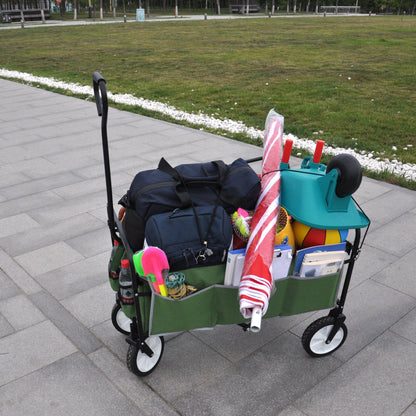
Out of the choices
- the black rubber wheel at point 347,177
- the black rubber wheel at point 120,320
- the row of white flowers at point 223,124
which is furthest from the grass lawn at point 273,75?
→ the black rubber wheel at point 120,320

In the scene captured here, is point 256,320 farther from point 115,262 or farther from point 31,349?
point 31,349

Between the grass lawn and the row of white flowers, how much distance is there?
0.26 meters

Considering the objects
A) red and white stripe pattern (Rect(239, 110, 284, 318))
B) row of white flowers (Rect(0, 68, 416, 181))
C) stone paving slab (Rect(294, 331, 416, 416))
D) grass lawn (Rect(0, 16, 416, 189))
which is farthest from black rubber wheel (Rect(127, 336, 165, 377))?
grass lawn (Rect(0, 16, 416, 189))

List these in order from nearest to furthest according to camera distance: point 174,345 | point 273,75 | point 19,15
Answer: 1. point 174,345
2. point 273,75
3. point 19,15

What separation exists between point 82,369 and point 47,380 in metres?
0.21

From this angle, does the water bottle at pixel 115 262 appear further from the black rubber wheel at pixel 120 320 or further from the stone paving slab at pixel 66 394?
the stone paving slab at pixel 66 394

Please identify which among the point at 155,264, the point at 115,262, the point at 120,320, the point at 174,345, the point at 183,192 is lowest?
the point at 174,345

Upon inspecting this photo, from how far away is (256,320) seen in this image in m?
2.19

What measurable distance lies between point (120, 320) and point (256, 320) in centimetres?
125

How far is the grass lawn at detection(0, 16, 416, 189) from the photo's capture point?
8.51 meters

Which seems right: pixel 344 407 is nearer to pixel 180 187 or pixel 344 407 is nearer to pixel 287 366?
pixel 287 366

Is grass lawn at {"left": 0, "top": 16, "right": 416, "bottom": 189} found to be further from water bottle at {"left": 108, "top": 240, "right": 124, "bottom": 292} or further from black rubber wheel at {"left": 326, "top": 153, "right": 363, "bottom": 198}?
water bottle at {"left": 108, "top": 240, "right": 124, "bottom": 292}

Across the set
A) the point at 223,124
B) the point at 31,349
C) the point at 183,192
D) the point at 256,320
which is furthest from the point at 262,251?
the point at 223,124

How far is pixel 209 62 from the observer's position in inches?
651
